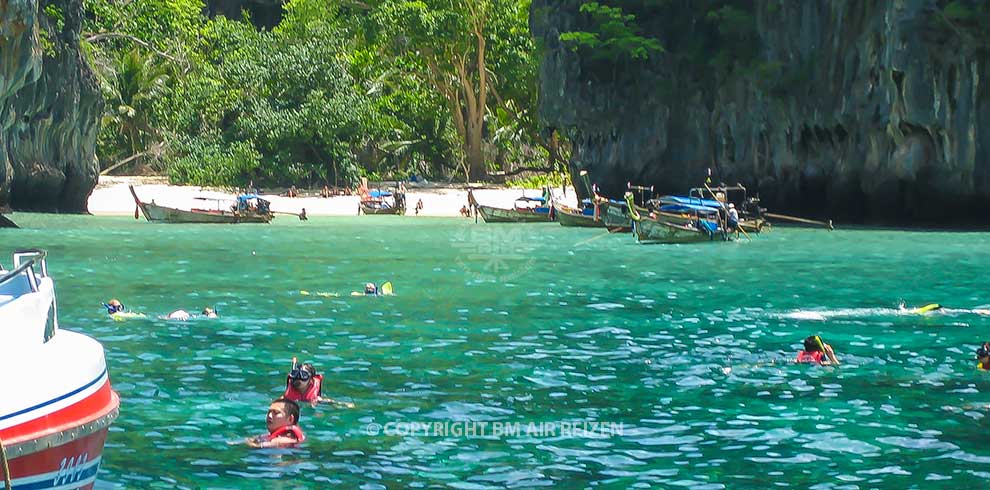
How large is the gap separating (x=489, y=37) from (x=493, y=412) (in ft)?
230

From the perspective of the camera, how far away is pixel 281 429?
14.8m

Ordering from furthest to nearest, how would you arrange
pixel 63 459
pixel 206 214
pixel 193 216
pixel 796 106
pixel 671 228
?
pixel 206 214 < pixel 193 216 < pixel 796 106 < pixel 671 228 < pixel 63 459

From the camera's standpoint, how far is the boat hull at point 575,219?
66438mm

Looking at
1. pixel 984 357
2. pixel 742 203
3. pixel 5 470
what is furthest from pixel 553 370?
pixel 742 203

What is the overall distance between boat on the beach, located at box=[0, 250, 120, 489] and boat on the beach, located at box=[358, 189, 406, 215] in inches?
2630

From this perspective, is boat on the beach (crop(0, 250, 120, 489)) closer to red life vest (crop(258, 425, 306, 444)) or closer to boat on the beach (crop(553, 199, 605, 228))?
red life vest (crop(258, 425, 306, 444))

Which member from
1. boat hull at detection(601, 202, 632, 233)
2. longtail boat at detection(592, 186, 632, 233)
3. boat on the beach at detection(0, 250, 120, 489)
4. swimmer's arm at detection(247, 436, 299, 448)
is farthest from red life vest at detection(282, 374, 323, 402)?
boat hull at detection(601, 202, 632, 233)

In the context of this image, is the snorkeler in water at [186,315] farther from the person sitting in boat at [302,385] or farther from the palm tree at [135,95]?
the palm tree at [135,95]

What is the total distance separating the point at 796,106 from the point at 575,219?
11982 millimetres

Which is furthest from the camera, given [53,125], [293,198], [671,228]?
[293,198]

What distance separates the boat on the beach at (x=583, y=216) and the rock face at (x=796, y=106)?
3.79 meters

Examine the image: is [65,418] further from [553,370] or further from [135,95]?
[135,95]

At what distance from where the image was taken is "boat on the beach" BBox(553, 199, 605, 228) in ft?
217

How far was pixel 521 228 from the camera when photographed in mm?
67000
